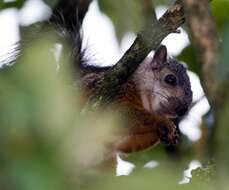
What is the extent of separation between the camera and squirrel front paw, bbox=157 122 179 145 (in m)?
3.42

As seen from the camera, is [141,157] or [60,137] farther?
[141,157]

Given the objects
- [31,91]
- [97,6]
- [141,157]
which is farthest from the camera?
[141,157]

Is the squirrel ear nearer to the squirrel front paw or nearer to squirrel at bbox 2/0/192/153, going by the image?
squirrel at bbox 2/0/192/153

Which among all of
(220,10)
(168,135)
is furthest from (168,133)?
(220,10)

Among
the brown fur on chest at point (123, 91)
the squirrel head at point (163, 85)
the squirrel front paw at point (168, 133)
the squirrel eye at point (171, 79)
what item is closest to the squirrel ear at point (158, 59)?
the squirrel head at point (163, 85)

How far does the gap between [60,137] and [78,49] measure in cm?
326

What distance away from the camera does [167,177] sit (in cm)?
62

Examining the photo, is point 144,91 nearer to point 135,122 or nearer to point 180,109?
point 180,109

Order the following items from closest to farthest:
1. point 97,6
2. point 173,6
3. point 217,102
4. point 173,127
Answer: point 217,102 → point 173,6 → point 97,6 → point 173,127

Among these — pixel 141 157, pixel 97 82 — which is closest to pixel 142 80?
pixel 97 82

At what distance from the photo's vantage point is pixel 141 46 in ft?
Result: 6.93

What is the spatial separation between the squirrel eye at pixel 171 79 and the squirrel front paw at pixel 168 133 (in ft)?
2.83

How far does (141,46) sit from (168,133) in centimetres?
164

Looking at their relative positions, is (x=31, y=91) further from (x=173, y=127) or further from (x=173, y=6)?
(x=173, y=127)
